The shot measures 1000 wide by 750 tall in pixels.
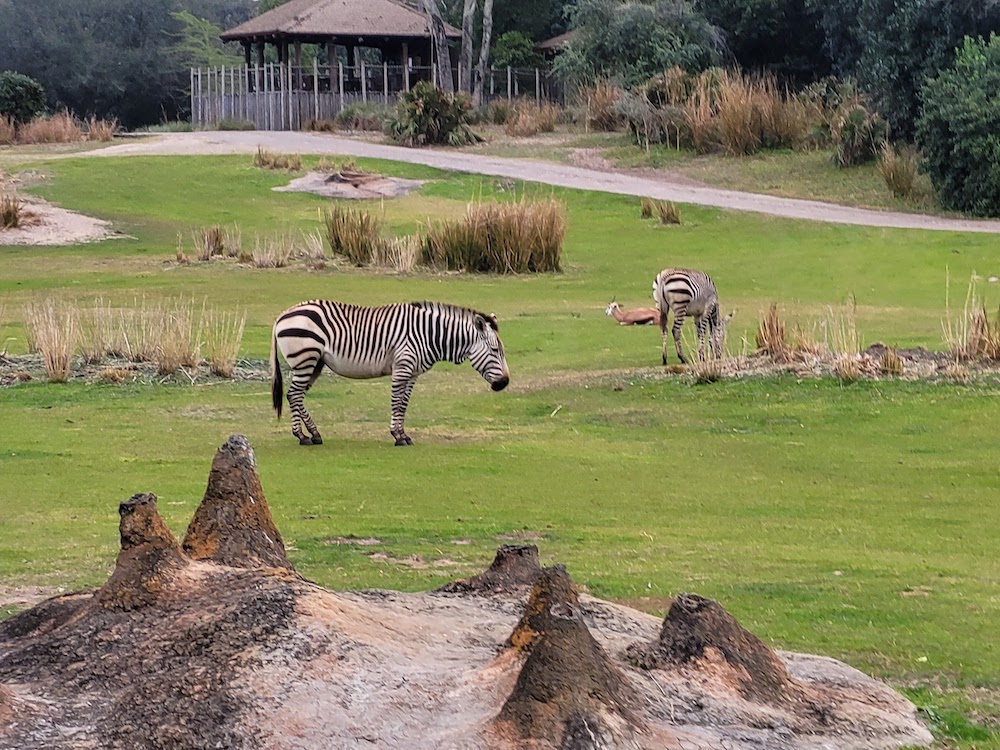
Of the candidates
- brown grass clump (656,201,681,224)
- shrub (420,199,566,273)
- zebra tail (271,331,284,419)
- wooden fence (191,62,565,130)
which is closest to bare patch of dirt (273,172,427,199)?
brown grass clump (656,201,681,224)

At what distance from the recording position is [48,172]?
4097 centimetres

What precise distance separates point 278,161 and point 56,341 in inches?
968

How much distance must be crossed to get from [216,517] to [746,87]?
1662 inches

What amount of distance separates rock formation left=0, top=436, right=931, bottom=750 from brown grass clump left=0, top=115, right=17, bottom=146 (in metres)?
48.0

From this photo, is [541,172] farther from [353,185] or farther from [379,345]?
[379,345]

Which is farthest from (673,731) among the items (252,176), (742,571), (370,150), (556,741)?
(370,150)

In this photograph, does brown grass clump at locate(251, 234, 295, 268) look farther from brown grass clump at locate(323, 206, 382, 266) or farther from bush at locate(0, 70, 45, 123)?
bush at locate(0, 70, 45, 123)

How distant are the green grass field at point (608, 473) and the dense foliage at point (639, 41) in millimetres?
24452

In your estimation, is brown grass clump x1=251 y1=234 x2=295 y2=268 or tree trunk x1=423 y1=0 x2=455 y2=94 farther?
tree trunk x1=423 y1=0 x2=455 y2=94

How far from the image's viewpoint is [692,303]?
19.3 meters

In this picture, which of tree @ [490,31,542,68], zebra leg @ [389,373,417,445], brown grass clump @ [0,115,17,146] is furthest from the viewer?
tree @ [490,31,542,68]

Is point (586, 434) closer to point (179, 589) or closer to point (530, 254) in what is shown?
point (179, 589)

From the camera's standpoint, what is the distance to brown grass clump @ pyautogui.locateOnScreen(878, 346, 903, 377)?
17547mm

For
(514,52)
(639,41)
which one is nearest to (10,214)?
(639,41)
